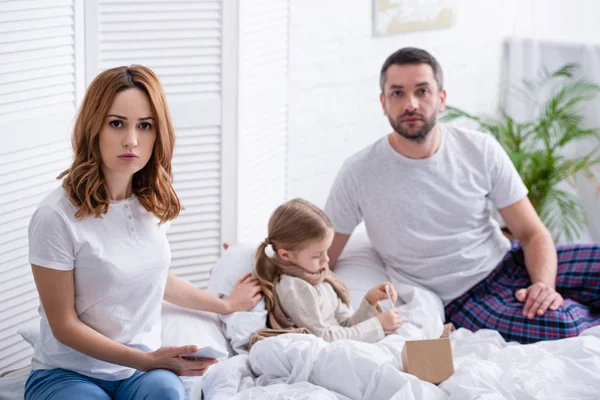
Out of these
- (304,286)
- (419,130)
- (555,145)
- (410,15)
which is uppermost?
(410,15)

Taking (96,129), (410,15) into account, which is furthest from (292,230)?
Answer: (410,15)

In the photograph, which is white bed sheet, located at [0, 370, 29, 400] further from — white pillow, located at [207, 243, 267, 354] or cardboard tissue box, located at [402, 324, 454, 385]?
cardboard tissue box, located at [402, 324, 454, 385]

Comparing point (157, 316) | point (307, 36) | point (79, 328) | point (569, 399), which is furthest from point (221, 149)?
point (569, 399)

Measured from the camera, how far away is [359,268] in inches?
112

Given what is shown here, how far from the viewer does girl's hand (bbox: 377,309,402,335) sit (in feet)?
7.97

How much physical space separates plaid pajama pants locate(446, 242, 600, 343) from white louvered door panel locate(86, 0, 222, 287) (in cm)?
92

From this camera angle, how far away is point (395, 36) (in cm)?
382

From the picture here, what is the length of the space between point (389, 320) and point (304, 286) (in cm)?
26

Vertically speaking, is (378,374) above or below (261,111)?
below

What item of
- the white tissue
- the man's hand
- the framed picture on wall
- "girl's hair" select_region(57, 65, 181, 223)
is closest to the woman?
"girl's hair" select_region(57, 65, 181, 223)

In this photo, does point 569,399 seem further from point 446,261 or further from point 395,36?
point 395,36

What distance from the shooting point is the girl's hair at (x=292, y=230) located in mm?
2373

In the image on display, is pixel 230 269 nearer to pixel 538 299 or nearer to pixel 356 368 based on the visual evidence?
pixel 356 368

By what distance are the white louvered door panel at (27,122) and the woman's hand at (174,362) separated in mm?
839
